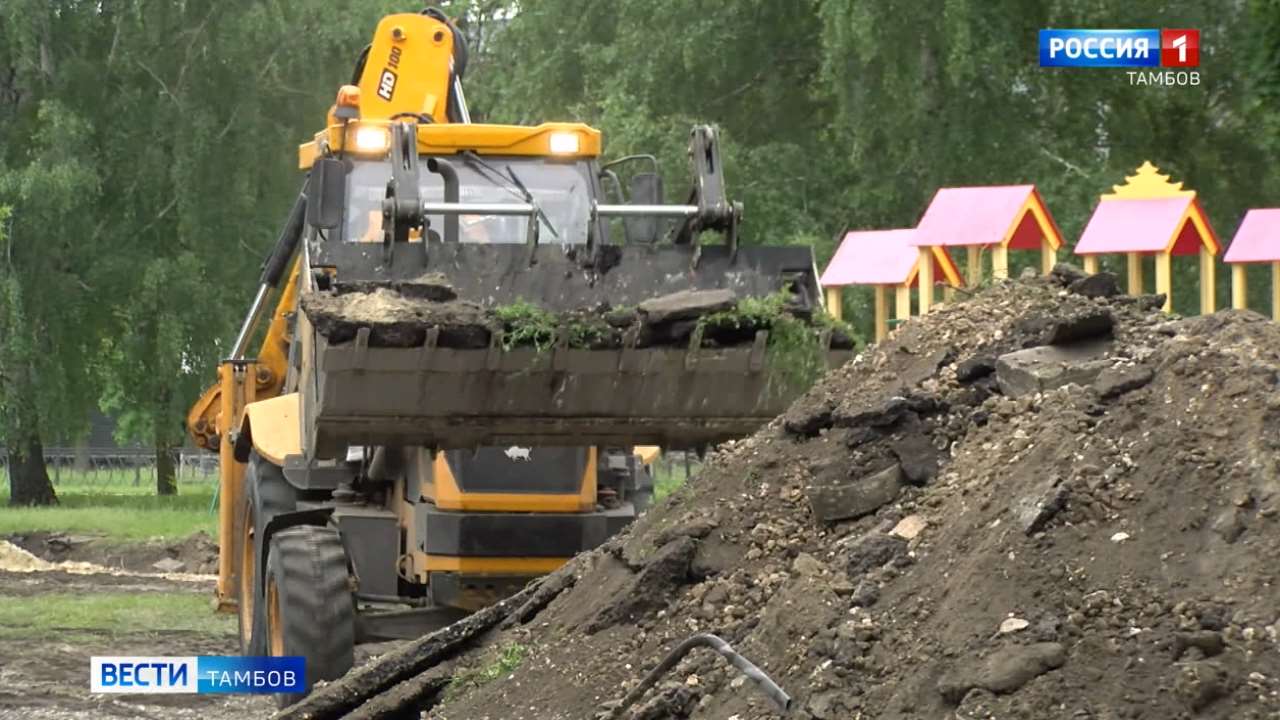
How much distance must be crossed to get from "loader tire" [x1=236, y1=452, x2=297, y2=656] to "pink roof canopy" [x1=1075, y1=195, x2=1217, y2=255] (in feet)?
25.6

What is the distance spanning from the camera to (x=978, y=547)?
6.02m

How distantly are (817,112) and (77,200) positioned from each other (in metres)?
10.2

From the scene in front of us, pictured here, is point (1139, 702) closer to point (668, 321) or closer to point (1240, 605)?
point (1240, 605)

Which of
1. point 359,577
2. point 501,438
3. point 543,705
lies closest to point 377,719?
point 543,705

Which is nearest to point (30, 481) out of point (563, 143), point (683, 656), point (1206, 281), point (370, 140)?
point (1206, 281)

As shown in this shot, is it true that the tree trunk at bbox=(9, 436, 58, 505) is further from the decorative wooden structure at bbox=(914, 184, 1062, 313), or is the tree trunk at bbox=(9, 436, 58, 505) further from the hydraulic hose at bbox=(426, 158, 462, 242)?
the hydraulic hose at bbox=(426, 158, 462, 242)

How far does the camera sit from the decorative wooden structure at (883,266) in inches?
736

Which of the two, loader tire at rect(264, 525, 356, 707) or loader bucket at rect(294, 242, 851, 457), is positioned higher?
loader bucket at rect(294, 242, 851, 457)

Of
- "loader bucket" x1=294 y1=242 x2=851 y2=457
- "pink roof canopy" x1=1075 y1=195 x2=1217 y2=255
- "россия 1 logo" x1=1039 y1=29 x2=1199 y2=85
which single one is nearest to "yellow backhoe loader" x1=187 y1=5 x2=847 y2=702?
"loader bucket" x1=294 y1=242 x2=851 y2=457

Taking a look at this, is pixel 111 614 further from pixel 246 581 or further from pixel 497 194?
pixel 497 194

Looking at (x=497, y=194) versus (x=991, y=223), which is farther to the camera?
(x=991, y=223)

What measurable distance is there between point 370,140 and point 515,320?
7.90ft

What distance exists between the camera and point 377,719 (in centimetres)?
768

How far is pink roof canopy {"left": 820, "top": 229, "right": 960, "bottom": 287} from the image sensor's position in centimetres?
1916
